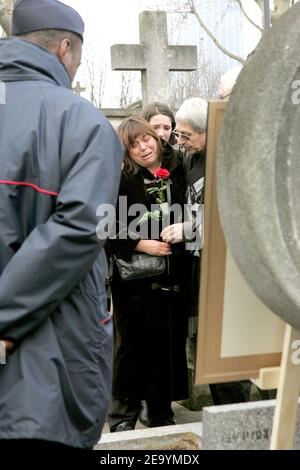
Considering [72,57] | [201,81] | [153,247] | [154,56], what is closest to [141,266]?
[153,247]

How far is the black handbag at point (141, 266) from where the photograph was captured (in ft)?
13.5

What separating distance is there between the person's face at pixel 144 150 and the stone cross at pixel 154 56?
3.34 meters

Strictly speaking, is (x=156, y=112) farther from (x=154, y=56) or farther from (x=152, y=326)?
(x=154, y=56)

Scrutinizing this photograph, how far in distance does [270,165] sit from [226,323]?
26.7 inches

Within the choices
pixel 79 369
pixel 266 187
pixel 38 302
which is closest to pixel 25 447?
pixel 79 369

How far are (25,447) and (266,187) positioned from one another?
40.6 inches

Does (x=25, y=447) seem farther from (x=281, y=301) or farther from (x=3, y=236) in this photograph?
(x=281, y=301)

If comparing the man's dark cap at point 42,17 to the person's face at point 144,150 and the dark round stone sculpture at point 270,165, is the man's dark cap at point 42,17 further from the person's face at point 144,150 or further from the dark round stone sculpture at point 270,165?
the person's face at point 144,150

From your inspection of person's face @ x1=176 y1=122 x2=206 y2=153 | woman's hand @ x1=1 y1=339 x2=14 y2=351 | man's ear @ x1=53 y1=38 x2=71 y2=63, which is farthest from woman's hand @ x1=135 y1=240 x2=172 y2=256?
woman's hand @ x1=1 y1=339 x2=14 y2=351

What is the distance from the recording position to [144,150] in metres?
4.16

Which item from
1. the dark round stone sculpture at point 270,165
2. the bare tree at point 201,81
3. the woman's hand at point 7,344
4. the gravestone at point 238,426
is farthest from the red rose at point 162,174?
the bare tree at point 201,81

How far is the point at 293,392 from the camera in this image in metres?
2.38

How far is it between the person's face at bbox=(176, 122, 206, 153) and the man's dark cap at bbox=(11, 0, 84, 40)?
160 cm

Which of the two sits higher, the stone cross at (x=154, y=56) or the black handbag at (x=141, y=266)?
the stone cross at (x=154, y=56)
